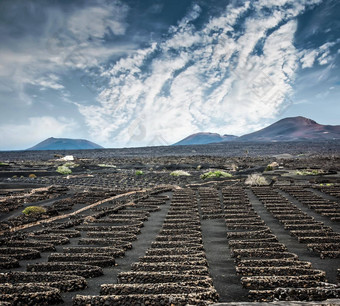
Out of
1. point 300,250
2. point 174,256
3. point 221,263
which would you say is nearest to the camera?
point 174,256

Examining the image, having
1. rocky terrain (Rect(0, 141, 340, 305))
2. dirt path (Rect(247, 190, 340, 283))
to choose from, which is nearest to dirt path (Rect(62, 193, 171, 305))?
rocky terrain (Rect(0, 141, 340, 305))

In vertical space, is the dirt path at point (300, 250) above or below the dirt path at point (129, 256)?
below

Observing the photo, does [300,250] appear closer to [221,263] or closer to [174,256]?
[221,263]

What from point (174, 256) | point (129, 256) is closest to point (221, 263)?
point (174, 256)

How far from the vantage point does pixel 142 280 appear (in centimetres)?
662

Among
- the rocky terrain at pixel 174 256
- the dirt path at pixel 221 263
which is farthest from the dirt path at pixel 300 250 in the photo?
the dirt path at pixel 221 263

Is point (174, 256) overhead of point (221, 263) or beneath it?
overhead

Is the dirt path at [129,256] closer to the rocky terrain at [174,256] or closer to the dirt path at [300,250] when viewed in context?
the rocky terrain at [174,256]

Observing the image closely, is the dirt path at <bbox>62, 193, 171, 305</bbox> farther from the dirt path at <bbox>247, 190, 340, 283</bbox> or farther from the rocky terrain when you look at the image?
the dirt path at <bbox>247, 190, 340, 283</bbox>

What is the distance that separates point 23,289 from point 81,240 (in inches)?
192

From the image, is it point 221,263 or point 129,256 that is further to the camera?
point 129,256

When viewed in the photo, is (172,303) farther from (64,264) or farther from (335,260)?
(335,260)

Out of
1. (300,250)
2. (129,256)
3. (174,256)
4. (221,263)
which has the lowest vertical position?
(300,250)

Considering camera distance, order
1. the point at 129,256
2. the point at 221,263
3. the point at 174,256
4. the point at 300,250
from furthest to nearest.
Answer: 1. the point at 300,250
2. the point at 129,256
3. the point at 221,263
4. the point at 174,256
